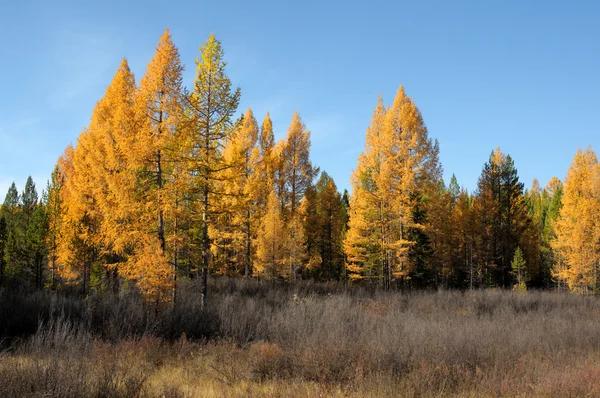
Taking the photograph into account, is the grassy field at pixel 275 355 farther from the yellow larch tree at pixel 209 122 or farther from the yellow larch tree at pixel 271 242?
the yellow larch tree at pixel 271 242

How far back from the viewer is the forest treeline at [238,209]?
13680 mm

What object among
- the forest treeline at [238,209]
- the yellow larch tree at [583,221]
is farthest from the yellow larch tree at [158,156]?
the yellow larch tree at [583,221]

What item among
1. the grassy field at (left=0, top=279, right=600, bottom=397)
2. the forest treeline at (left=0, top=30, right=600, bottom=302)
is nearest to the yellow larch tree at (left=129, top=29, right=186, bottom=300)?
the forest treeline at (left=0, top=30, right=600, bottom=302)

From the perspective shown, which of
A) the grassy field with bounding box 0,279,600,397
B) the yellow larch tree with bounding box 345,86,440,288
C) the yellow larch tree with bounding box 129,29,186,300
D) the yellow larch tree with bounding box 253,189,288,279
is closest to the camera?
the grassy field with bounding box 0,279,600,397

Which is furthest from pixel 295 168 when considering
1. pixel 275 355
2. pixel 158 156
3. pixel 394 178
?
pixel 275 355

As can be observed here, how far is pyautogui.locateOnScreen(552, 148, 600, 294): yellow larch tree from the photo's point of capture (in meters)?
26.7

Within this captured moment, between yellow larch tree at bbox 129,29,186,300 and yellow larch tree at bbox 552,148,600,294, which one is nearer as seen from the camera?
yellow larch tree at bbox 129,29,186,300

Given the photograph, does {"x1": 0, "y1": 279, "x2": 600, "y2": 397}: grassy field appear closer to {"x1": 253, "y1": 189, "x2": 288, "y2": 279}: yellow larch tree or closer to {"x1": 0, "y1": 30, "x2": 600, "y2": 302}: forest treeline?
{"x1": 0, "y1": 30, "x2": 600, "y2": 302}: forest treeline

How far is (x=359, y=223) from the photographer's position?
81.4 ft

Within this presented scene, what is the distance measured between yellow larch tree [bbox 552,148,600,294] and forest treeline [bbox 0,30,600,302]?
93mm

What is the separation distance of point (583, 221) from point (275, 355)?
87.3 ft

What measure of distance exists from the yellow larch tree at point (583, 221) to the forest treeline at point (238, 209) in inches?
3.7

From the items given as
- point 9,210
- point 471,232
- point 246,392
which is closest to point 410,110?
point 471,232

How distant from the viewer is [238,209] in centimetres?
1533
